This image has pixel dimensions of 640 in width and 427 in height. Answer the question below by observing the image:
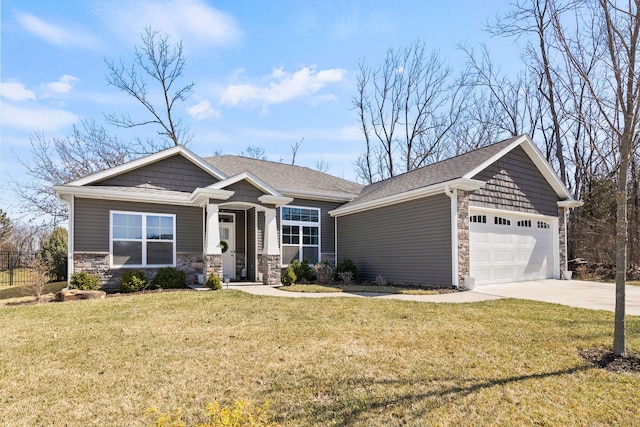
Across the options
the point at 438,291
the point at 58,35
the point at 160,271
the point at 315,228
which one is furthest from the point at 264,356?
the point at 58,35

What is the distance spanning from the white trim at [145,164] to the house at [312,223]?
36 mm

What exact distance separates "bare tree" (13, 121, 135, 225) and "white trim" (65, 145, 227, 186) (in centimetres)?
1291

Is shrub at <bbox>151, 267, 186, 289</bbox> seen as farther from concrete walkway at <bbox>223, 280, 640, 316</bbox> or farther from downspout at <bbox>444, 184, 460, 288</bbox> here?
downspout at <bbox>444, 184, 460, 288</bbox>

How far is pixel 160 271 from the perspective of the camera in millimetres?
11406

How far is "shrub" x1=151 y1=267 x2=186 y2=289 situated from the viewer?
11273 mm

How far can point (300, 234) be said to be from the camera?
A: 48.3 ft

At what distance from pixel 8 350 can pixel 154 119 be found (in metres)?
22.1

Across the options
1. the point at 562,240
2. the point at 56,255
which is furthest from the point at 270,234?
the point at 56,255

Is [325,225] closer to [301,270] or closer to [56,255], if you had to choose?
[301,270]

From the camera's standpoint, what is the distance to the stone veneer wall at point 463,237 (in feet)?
34.7

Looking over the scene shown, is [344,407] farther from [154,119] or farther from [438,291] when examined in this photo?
[154,119]

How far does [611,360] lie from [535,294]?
5.75 meters

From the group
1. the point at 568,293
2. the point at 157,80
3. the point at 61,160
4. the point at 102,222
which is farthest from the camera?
the point at 157,80

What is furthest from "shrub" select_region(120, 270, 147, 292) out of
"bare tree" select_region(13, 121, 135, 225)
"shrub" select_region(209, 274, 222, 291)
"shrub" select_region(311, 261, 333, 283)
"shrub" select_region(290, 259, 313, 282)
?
"bare tree" select_region(13, 121, 135, 225)
